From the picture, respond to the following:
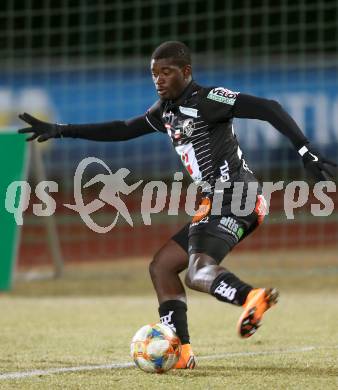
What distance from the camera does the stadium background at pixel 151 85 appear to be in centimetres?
1627

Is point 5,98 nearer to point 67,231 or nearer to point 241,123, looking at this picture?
point 67,231

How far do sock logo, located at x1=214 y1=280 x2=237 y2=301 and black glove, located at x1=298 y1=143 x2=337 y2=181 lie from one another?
791mm

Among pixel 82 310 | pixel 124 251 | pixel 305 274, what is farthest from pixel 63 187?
pixel 82 310

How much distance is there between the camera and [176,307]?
6.01 m

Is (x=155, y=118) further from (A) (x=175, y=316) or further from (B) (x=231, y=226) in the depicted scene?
(A) (x=175, y=316)

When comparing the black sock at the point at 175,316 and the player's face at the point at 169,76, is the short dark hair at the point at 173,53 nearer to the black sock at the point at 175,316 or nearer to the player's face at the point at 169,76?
the player's face at the point at 169,76

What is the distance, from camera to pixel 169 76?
585cm

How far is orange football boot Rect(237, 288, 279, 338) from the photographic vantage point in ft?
16.1

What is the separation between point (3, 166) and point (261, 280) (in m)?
Answer: 3.50

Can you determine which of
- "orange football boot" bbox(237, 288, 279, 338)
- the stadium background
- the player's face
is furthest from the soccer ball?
the stadium background

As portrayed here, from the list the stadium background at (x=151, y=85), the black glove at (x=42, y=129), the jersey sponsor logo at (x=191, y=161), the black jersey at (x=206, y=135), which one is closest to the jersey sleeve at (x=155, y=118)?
the black jersey at (x=206, y=135)

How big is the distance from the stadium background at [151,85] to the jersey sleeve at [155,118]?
868cm

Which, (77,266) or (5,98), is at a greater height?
(5,98)

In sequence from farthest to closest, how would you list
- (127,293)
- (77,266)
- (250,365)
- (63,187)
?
(63,187) → (77,266) → (127,293) → (250,365)
